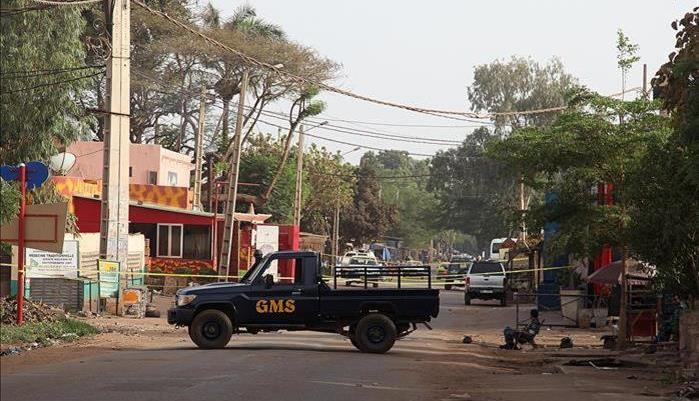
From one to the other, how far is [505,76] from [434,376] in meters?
73.4

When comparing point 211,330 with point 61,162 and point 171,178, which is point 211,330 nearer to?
point 61,162

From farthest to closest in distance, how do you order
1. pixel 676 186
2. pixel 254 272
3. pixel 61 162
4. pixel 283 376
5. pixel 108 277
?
1. pixel 61 162
2. pixel 108 277
3. pixel 254 272
4. pixel 676 186
5. pixel 283 376

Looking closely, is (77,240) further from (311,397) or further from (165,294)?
(311,397)

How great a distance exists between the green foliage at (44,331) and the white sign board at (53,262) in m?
5.66

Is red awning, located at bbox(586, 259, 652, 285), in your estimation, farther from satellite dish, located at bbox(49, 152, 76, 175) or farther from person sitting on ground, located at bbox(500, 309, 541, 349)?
satellite dish, located at bbox(49, 152, 76, 175)

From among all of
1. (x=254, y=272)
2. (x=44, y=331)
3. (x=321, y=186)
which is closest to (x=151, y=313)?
(x=44, y=331)

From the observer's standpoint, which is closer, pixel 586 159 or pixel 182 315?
pixel 182 315

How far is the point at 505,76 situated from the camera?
9144 centimetres

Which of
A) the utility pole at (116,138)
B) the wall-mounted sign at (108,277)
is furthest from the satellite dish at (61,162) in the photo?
the utility pole at (116,138)

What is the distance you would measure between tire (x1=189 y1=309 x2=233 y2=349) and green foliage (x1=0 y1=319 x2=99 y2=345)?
2947mm

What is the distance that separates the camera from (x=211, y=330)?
24.1 m

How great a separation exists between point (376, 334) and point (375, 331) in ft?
0.22

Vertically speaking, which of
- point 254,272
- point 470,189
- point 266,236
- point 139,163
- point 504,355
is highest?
point 470,189

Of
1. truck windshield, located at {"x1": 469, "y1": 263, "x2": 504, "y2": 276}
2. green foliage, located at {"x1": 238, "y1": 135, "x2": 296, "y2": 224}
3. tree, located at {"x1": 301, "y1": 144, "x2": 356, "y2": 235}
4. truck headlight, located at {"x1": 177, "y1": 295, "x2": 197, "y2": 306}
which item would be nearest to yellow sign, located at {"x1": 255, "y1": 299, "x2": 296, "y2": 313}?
truck headlight, located at {"x1": 177, "y1": 295, "x2": 197, "y2": 306}
